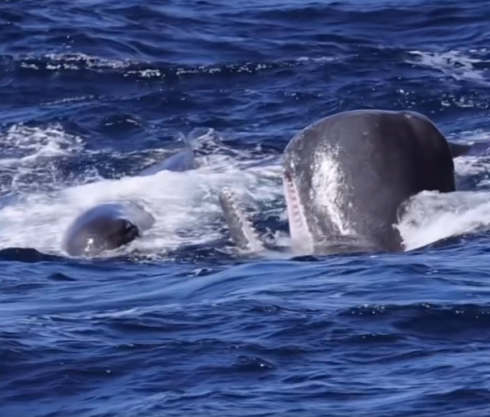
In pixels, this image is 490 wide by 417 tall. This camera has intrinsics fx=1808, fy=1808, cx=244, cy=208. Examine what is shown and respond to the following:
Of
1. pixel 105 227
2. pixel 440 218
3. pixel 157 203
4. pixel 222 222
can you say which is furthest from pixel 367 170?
pixel 157 203

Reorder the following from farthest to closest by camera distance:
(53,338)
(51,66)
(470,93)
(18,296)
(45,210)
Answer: (51,66)
(470,93)
(45,210)
(18,296)
(53,338)

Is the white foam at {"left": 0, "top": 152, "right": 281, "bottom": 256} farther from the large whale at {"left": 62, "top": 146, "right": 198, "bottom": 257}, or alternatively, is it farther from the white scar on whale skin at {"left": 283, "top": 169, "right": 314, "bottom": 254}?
the white scar on whale skin at {"left": 283, "top": 169, "right": 314, "bottom": 254}

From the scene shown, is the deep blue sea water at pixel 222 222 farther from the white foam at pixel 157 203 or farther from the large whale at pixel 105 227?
the large whale at pixel 105 227

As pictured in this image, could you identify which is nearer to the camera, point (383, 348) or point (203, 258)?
point (383, 348)

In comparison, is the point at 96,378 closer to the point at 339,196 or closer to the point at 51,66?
the point at 339,196

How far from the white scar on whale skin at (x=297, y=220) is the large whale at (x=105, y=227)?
207 centimetres

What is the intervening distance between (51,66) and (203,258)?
11.0 metres

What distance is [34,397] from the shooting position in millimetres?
10094

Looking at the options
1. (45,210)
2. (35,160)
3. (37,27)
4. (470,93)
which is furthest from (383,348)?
(37,27)

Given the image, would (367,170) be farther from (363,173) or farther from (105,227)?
(105,227)

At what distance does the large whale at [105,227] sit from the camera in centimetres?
1614

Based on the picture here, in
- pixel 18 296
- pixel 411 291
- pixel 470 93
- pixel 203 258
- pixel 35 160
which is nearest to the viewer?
pixel 411 291

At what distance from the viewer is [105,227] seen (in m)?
16.4

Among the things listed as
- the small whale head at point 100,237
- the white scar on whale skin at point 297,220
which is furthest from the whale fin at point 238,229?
the small whale head at point 100,237
